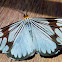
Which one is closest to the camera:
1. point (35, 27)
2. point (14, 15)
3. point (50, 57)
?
point (50, 57)

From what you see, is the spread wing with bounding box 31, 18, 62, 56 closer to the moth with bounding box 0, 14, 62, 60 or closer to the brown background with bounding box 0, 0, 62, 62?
the moth with bounding box 0, 14, 62, 60

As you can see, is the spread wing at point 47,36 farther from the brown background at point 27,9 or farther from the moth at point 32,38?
the brown background at point 27,9

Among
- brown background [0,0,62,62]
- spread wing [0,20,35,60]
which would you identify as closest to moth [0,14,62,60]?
spread wing [0,20,35,60]

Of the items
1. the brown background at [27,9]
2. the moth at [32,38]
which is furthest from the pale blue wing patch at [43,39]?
the brown background at [27,9]

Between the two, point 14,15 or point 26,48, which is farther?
point 14,15

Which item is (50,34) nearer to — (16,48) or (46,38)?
(46,38)

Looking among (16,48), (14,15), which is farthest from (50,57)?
(14,15)

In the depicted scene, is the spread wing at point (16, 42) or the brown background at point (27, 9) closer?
the spread wing at point (16, 42)
